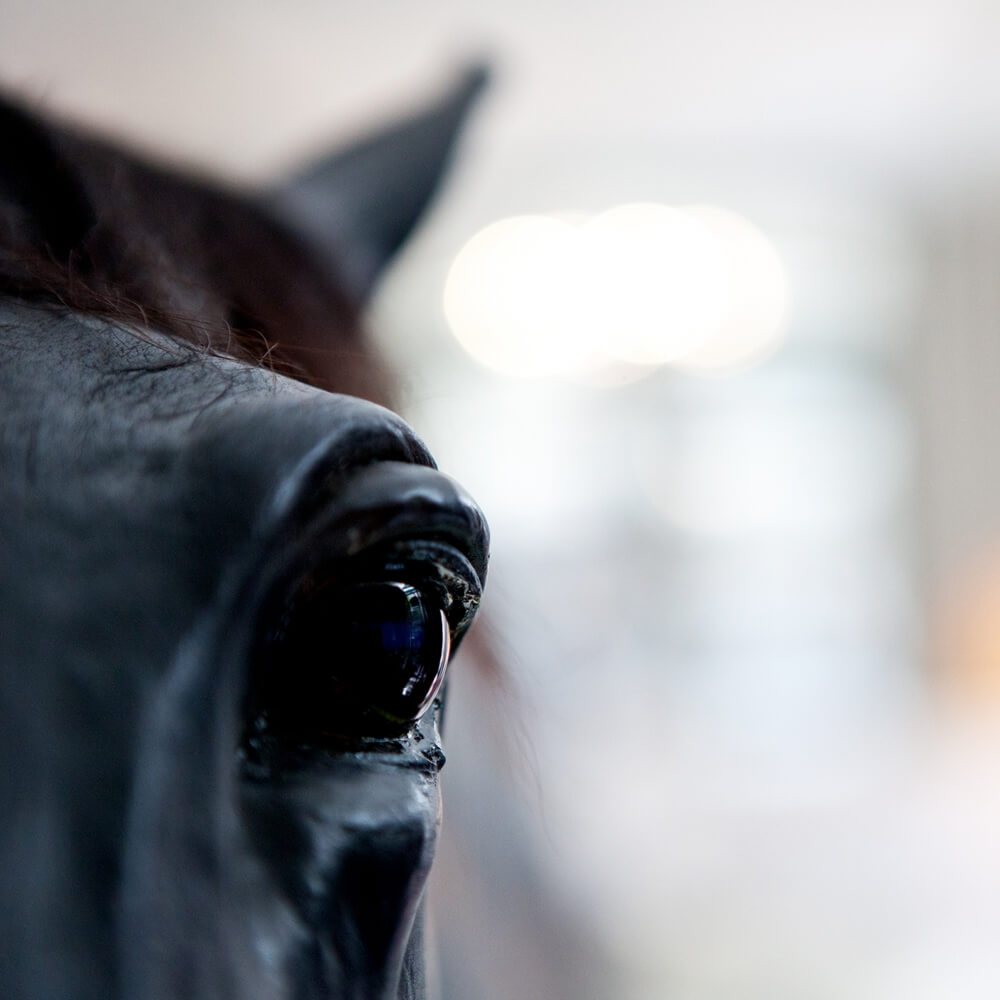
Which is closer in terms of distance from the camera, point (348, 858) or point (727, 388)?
point (348, 858)

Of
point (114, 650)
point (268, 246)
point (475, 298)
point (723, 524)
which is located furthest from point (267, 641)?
point (723, 524)

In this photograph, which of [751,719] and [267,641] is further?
[751,719]

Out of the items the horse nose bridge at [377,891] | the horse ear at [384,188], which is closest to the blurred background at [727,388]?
the horse ear at [384,188]

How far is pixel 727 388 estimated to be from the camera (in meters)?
3.15

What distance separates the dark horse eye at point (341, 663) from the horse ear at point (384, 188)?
12.2 inches

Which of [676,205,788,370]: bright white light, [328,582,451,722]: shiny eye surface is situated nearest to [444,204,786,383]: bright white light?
[676,205,788,370]: bright white light

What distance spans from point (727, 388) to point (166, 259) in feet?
9.94

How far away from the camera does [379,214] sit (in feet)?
1.53

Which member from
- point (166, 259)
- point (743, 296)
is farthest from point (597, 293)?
point (166, 259)

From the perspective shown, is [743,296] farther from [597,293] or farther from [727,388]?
[597,293]

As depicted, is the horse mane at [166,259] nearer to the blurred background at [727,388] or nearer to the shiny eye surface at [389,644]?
the shiny eye surface at [389,644]

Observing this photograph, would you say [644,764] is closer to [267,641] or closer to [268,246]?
[268,246]

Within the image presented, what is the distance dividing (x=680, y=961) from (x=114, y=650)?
4.96 ft

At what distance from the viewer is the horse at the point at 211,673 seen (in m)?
0.13
